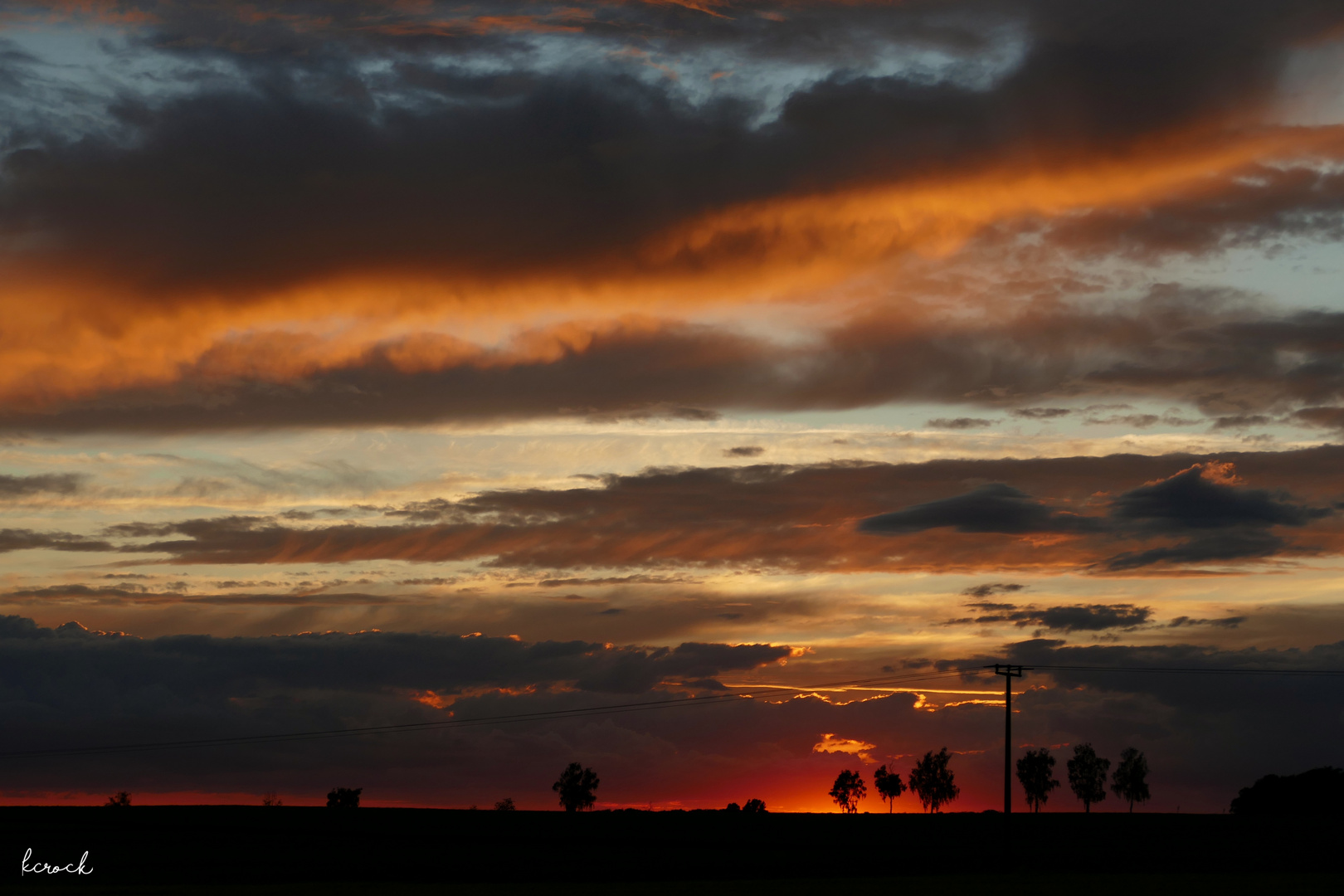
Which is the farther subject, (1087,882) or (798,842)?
(798,842)

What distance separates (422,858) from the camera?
121 metres

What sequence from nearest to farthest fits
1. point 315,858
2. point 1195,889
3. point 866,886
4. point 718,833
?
point 1195,889, point 866,886, point 315,858, point 718,833

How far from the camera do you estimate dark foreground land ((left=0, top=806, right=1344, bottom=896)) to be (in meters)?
93.0

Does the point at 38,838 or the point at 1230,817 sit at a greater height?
the point at 1230,817

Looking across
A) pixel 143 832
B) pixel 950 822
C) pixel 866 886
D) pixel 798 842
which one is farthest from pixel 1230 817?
pixel 143 832

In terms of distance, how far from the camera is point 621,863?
119812 mm

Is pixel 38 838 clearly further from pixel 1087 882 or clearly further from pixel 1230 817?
pixel 1230 817

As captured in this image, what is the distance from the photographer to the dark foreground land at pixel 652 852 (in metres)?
93.0

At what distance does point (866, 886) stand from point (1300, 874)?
38160 millimetres

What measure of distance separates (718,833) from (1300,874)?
72642mm

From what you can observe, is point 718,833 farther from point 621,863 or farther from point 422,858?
point 422,858

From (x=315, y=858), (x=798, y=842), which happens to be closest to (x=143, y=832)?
(x=315, y=858)

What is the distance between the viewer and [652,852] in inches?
5182

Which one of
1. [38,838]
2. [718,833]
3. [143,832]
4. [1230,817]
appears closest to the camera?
[38,838]
